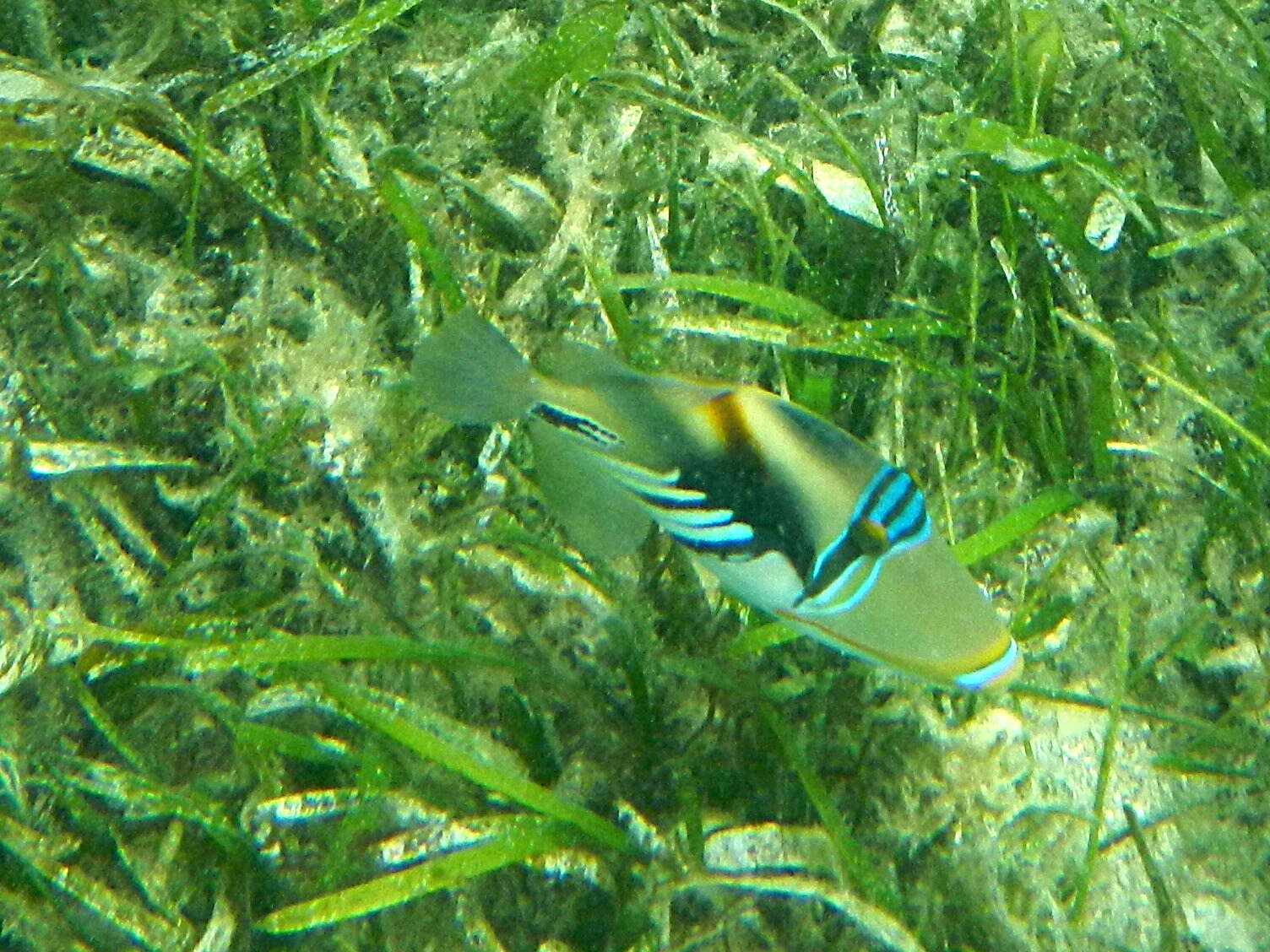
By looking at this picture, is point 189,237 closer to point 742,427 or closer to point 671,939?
point 742,427

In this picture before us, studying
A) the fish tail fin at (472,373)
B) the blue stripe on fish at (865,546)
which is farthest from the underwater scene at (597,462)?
the blue stripe on fish at (865,546)

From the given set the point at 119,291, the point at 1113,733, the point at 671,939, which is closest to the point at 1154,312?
the point at 1113,733

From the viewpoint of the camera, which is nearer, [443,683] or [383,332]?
[443,683]

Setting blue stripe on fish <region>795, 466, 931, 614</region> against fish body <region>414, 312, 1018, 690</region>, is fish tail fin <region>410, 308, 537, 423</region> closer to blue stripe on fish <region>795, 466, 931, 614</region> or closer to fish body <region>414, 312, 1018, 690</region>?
fish body <region>414, 312, 1018, 690</region>

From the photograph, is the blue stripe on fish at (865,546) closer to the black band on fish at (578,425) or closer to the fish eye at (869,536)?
the fish eye at (869,536)

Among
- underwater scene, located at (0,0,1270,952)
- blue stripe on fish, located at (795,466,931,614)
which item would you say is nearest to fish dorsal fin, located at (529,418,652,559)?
underwater scene, located at (0,0,1270,952)

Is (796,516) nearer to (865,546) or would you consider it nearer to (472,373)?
(865,546)
